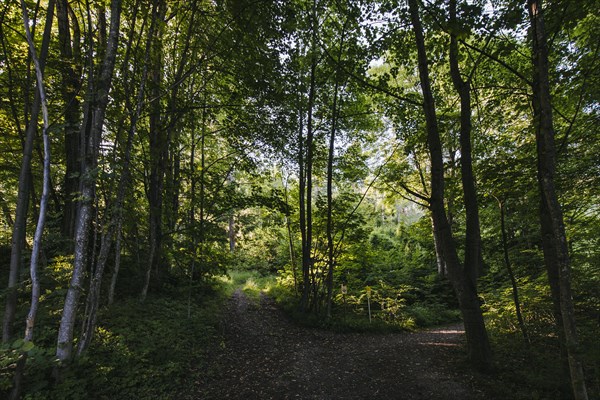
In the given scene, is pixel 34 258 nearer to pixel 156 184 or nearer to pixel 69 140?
pixel 69 140

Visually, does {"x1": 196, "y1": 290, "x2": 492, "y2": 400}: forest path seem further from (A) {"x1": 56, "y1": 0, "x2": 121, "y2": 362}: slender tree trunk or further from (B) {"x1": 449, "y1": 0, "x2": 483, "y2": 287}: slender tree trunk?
(A) {"x1": 56, "y1": 0, "x2": 121, "y2": 362}: slender tree trunk

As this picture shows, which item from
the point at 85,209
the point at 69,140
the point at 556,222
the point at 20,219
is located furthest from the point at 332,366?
the point at 69,140

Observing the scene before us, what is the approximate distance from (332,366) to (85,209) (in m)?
5.68

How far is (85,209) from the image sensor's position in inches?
154

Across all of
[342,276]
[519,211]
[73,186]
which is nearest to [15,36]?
[73,186]

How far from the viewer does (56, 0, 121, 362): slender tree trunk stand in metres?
3.72

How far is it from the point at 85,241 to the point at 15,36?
21.1 feet

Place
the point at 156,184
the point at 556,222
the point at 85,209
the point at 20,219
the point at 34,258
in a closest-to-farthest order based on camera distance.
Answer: the point at 34,258, the point at 556,222, the point at 20,219, the point at 85,209, the point at 156,184

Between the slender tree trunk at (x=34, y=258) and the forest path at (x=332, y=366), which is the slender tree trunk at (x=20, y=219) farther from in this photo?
the forest path at (x=332, y=366)

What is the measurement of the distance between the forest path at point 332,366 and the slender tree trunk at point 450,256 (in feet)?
1.77

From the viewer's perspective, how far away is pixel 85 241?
390cm

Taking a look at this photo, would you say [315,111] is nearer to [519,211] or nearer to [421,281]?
[519,211]

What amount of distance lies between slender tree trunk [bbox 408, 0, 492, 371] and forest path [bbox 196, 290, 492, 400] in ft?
1.77

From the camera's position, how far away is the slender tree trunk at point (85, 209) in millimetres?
3723
